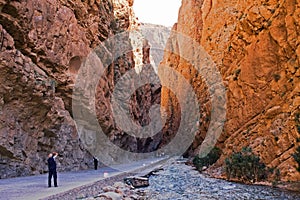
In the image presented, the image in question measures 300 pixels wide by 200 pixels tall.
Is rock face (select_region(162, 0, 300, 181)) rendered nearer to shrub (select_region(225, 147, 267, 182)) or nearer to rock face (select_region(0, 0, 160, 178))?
shrub (select_region(225, 147, 267, 182))

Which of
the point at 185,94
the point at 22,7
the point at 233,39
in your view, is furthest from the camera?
the point at 185,94

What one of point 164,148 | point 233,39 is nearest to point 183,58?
point 164,148

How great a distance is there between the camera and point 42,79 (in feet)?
54.4

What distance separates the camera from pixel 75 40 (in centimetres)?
2214

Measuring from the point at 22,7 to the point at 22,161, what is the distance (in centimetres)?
774

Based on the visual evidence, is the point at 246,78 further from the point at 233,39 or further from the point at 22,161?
the point at 22,161

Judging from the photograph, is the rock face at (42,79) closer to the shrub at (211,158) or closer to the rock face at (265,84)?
the shrub at (211,158)

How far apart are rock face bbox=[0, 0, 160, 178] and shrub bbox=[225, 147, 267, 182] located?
9937 millimetres

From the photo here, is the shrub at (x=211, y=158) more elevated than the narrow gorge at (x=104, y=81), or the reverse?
the narrow gorge at (x=104, y=81)

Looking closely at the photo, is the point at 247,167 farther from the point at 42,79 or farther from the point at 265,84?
the point at 42,79

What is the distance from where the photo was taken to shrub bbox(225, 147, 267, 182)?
1538 centimetres

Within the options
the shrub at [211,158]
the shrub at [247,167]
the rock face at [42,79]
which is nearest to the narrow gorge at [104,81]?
the rock face at [42,79]

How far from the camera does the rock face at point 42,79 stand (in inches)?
558

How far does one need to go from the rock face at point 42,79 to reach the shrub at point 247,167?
32.6 ft
